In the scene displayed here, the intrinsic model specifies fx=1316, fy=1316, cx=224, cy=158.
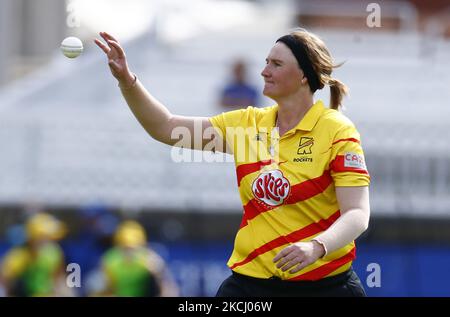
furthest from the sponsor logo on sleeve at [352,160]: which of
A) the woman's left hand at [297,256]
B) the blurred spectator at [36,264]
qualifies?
the blurred spectator at [36,264]

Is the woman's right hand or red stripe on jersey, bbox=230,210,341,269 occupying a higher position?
the woman's right hand

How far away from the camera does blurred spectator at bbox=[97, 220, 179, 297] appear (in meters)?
12.0

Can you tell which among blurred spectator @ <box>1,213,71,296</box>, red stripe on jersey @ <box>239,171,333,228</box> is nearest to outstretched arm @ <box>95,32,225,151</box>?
red stripe on jersey @ <box>239,171,333,228</box>

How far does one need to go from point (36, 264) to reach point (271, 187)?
6.89 metres

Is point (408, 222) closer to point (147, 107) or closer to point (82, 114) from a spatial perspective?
point (82, 114)

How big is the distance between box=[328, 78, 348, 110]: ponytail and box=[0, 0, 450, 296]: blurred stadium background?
3974 mm

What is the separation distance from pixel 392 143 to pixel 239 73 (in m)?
1.83

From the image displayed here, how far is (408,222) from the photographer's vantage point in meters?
13.1

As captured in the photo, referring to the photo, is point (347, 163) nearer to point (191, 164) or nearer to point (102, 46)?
point (102, 46)

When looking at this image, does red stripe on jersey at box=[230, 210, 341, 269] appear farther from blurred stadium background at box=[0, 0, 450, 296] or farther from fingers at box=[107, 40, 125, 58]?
blurred stadium background at box=[0, 0, 450, 296]

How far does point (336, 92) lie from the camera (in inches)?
246

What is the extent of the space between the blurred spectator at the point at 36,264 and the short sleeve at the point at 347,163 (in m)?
6.57
